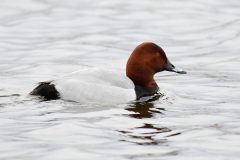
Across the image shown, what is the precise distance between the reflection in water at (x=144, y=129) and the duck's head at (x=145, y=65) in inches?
19.6

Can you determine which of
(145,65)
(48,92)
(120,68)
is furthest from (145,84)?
(120,68)

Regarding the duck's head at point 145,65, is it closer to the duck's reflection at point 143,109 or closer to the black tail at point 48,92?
the duck's reflection at point 143,109

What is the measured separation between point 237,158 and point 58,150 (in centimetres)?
150

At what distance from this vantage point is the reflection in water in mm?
8125

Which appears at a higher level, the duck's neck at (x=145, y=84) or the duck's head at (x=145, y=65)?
the duck's head at (x=145, y=65)

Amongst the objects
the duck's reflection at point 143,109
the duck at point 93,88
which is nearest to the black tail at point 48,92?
the duck at point 93,88

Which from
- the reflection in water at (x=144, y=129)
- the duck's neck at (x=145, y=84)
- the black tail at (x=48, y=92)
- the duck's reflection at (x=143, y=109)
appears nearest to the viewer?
the reflection in water at (x=144, y=129)

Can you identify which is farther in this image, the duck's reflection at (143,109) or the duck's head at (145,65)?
the duck's head at (145,65)

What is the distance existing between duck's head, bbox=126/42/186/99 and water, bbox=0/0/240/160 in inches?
11.4

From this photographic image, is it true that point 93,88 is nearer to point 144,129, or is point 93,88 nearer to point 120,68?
point 144,129

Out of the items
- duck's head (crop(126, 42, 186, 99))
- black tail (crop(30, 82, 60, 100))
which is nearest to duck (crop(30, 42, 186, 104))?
black tail (crop(30, 82, 60, 100))

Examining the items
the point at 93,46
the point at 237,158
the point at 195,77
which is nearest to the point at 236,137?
the point at 237,158

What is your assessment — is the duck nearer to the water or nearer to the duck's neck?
the duck's neck

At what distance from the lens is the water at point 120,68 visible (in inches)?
312
